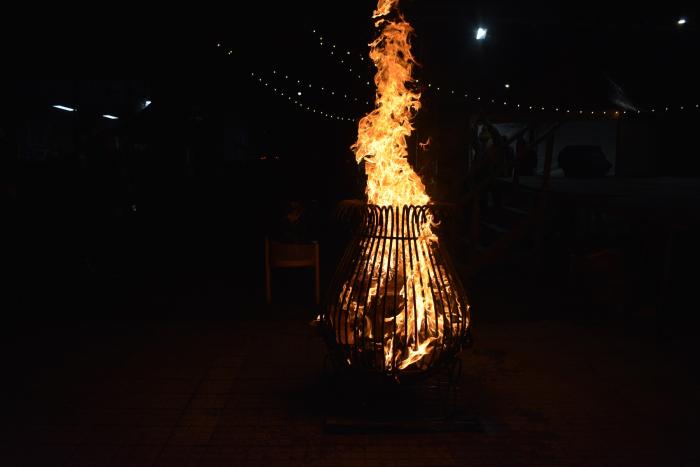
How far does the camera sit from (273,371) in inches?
194

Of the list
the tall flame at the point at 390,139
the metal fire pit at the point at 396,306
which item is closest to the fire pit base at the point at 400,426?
the metal fire pit at the point at 396,306

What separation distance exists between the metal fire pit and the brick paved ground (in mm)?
522

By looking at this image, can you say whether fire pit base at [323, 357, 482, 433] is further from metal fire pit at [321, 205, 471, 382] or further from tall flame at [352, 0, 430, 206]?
tall flame at [352, 0, 430, 206]

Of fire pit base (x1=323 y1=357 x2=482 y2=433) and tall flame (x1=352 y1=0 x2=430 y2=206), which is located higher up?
tall flame (x1=352 y1=0 x2=430 y2=206)

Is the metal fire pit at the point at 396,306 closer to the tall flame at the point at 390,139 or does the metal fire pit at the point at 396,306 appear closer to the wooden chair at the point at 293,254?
the tall flame at the point at 390,139

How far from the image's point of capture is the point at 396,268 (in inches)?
155

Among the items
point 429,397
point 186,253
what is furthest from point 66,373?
point 186,253

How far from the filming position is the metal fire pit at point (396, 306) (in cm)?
397

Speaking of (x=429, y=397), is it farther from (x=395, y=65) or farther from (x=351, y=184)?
(x=351, y=184)

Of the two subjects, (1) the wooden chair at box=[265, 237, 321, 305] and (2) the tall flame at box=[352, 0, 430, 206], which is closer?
(2) the tall flame at box=[352, 0, 430, 206]

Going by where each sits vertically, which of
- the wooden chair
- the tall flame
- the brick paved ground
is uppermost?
the tall flame

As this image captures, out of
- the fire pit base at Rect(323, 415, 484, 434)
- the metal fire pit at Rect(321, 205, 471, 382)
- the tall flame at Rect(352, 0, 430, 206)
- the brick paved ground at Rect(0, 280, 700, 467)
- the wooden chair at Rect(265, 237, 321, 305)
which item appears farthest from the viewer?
the wooden chair at Rect(265, 237, 321, 305)

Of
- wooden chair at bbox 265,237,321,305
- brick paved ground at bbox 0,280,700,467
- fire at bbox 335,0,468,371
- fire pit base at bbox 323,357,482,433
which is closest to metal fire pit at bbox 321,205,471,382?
fire at bbox 335,0,468,371

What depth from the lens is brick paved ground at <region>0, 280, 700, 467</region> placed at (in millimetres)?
3639
